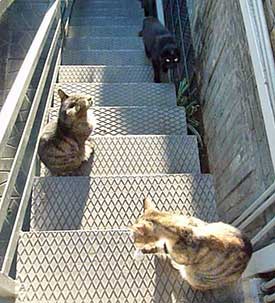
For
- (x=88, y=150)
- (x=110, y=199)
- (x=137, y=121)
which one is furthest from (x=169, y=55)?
(x=110, y=199)

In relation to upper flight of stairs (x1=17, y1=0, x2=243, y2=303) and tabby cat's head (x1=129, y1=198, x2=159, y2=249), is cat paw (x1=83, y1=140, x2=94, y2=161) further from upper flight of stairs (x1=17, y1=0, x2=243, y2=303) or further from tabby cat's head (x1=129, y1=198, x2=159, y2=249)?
tabby cat's head (x1=129, y1=198, x2=159, y2=249)

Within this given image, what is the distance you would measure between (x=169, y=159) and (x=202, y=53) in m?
0.87

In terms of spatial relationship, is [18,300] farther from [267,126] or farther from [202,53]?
[202,53]

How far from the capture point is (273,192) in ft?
5.00

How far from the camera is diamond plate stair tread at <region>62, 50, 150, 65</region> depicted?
11.7 feet

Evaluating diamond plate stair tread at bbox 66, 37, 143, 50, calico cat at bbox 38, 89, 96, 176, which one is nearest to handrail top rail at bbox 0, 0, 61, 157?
calico cat at bbox 38, 89, 96, 176

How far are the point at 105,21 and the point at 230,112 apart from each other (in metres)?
2.62

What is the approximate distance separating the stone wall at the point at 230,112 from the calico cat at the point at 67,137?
0.72m

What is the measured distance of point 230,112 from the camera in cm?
218

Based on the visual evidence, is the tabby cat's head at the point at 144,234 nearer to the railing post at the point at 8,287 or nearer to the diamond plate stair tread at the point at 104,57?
the railing post at the point at 8,287

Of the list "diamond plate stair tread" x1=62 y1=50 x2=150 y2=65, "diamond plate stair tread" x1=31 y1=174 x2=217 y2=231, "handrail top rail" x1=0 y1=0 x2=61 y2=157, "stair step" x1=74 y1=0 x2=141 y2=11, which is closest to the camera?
"handrail top rail" x1=0 y1=0 x2=61 y2=157

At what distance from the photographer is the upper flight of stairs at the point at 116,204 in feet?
5.37

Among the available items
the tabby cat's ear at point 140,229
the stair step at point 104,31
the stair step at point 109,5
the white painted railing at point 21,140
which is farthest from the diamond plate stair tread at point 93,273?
the stair step at point 109,5

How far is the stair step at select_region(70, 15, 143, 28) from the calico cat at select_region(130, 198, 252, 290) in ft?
10.3
